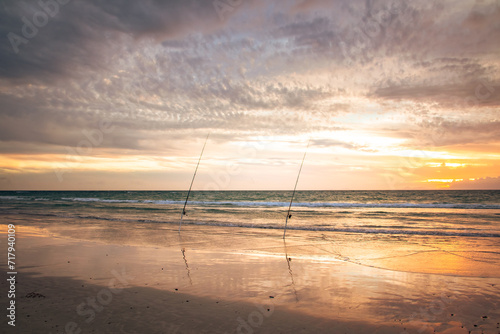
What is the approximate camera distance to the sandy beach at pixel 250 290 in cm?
453

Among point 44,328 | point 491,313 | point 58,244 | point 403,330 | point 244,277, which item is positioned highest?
point 491,313

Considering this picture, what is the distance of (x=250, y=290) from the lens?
605 centimetres

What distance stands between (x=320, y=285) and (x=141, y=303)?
3.66m

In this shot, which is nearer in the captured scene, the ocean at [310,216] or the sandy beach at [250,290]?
the sandy beach at [250,290]

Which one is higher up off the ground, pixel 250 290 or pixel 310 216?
pixel 310 216

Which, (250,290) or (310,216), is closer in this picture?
(250,290)

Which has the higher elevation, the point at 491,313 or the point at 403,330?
the point at 491,313

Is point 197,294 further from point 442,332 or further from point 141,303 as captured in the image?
point 442,332

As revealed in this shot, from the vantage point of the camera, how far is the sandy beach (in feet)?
14.9

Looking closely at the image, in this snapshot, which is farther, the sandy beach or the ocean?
the ocean

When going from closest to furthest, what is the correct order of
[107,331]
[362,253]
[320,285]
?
[107,331]
[320,285]
[362,253]

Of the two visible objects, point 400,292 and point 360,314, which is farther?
point 400,292

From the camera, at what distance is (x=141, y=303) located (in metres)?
5.27

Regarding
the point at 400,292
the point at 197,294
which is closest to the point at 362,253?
the point at 400,292
